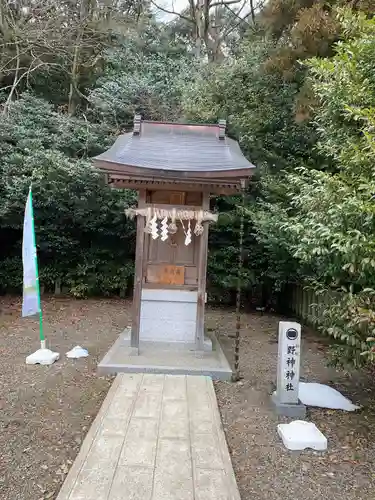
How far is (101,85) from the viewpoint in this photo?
11211mm

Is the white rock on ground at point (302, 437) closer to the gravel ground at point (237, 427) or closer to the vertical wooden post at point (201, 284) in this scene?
the gravel ground at point (237, 427)

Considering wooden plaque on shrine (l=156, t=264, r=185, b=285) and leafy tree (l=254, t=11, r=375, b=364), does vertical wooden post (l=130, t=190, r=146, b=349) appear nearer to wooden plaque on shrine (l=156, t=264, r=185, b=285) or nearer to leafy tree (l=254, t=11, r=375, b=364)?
wooden plaque on shrine (l=156, t=264, r=185, b=285)

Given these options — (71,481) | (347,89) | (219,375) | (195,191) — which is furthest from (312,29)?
(71,481)

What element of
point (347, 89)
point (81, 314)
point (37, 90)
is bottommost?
point (81, 314)

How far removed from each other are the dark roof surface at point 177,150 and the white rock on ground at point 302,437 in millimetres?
2877

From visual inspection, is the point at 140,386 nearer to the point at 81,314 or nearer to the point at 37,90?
the point at 81,314

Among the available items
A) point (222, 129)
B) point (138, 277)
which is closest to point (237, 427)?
point (138, 277)

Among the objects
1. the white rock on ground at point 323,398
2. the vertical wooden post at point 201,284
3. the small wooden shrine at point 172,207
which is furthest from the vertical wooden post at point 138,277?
the white rock on ground at point 323,398

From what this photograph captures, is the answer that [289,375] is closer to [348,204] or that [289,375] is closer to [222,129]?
[348,204]

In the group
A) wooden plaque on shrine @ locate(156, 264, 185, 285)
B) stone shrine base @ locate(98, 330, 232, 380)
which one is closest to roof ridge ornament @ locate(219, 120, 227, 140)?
wooden plaque on shrine @ locate(156, 264, 185, 285)

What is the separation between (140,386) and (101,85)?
9702 millimetres

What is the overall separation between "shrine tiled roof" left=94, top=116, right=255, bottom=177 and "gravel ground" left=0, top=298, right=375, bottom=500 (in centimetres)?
256

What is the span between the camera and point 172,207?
509 centimetres

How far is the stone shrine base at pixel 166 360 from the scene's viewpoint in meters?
4.52
